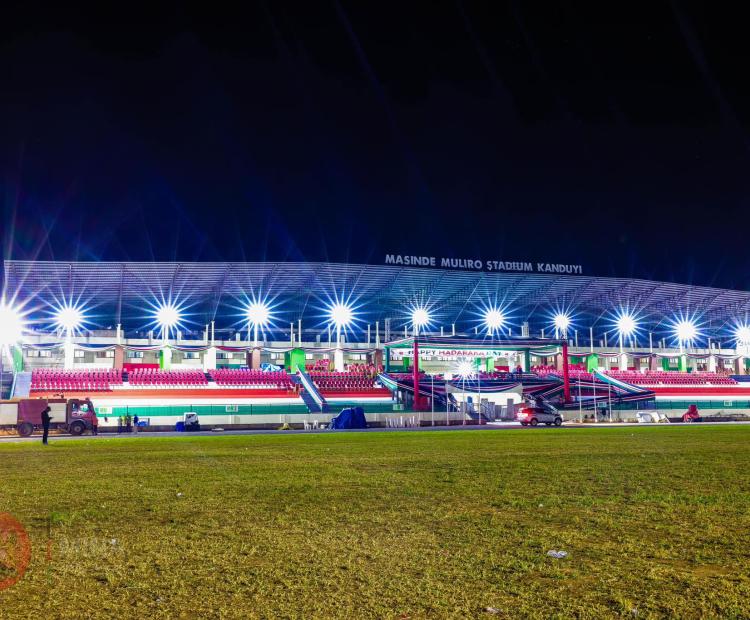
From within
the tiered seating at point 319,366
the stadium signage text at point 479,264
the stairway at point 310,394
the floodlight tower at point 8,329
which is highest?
the stadium signage text at point 479,264

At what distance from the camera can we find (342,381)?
6103cm

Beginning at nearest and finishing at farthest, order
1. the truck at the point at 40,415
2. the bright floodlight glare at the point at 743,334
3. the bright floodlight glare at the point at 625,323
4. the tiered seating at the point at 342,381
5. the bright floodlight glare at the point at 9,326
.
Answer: the truck at the point at 40,415
the bright floodlight glare at the point at 9,326
the tiered seating at the point at 342,381
the bright floodlight glare at the point at 625,323
the bright floodlight glare at the point at 743,334

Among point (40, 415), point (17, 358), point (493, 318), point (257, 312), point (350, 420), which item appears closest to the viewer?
point (40, 415)

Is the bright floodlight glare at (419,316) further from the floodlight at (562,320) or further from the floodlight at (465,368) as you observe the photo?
the floodlight at (562,320)

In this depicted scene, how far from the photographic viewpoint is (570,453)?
19125 millimetres

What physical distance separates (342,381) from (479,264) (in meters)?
21.0

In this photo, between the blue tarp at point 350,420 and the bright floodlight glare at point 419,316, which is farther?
the bright floodlight glare at point 419,316

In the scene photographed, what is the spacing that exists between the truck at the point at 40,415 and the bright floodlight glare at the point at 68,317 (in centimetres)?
2865

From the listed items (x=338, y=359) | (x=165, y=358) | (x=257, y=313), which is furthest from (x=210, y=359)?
(x=338, y=359)

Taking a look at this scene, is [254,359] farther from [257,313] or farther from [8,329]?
[8,329]

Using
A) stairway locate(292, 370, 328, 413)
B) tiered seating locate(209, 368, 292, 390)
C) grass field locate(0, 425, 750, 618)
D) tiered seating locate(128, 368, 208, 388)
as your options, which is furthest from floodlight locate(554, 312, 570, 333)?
grass field locate(0, 425, 750, 618)

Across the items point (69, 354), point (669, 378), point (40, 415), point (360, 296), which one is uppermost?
point (360, 296)

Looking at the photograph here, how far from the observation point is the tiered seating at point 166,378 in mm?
55906

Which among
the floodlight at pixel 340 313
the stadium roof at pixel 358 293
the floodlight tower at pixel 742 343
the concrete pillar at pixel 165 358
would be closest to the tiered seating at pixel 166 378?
the concrete pillar at pixel 165 358
